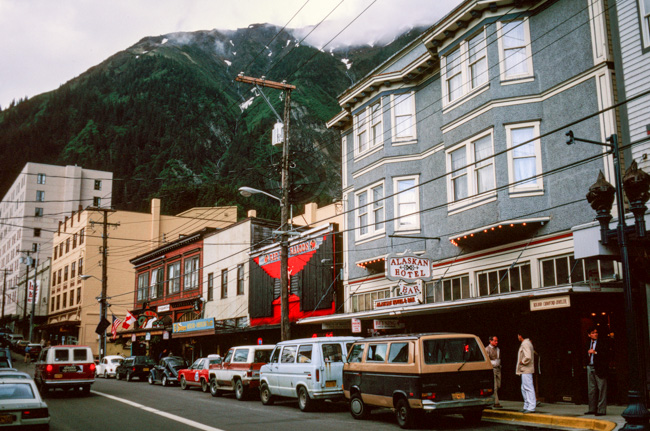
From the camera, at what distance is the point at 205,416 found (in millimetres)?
15812

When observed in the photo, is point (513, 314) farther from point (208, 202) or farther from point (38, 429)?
point (208, 202)

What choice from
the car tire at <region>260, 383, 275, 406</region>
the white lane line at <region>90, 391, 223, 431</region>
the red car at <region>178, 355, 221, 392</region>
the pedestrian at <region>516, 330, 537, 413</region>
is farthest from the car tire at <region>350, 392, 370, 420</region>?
the red car at <region>178, 355, 221, 392</region>

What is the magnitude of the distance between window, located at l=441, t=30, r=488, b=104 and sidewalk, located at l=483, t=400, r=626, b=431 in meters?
9.99

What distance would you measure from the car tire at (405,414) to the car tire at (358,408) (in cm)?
173

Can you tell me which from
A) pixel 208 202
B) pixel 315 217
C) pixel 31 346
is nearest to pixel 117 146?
pixel 208 202

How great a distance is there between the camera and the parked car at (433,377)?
12.4 m

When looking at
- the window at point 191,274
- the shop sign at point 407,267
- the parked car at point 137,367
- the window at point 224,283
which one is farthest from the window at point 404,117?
the window at point 191,274

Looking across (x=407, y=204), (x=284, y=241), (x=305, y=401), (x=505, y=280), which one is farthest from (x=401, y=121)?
(x=305, y=401)

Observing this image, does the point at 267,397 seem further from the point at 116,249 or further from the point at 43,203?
the point at 43,203

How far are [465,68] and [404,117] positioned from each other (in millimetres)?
3961

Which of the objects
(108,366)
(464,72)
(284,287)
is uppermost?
(464,72)

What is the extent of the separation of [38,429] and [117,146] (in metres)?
134

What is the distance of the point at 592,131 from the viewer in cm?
1622

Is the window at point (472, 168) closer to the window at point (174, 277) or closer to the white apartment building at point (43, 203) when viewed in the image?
the window at point (174, 277)
